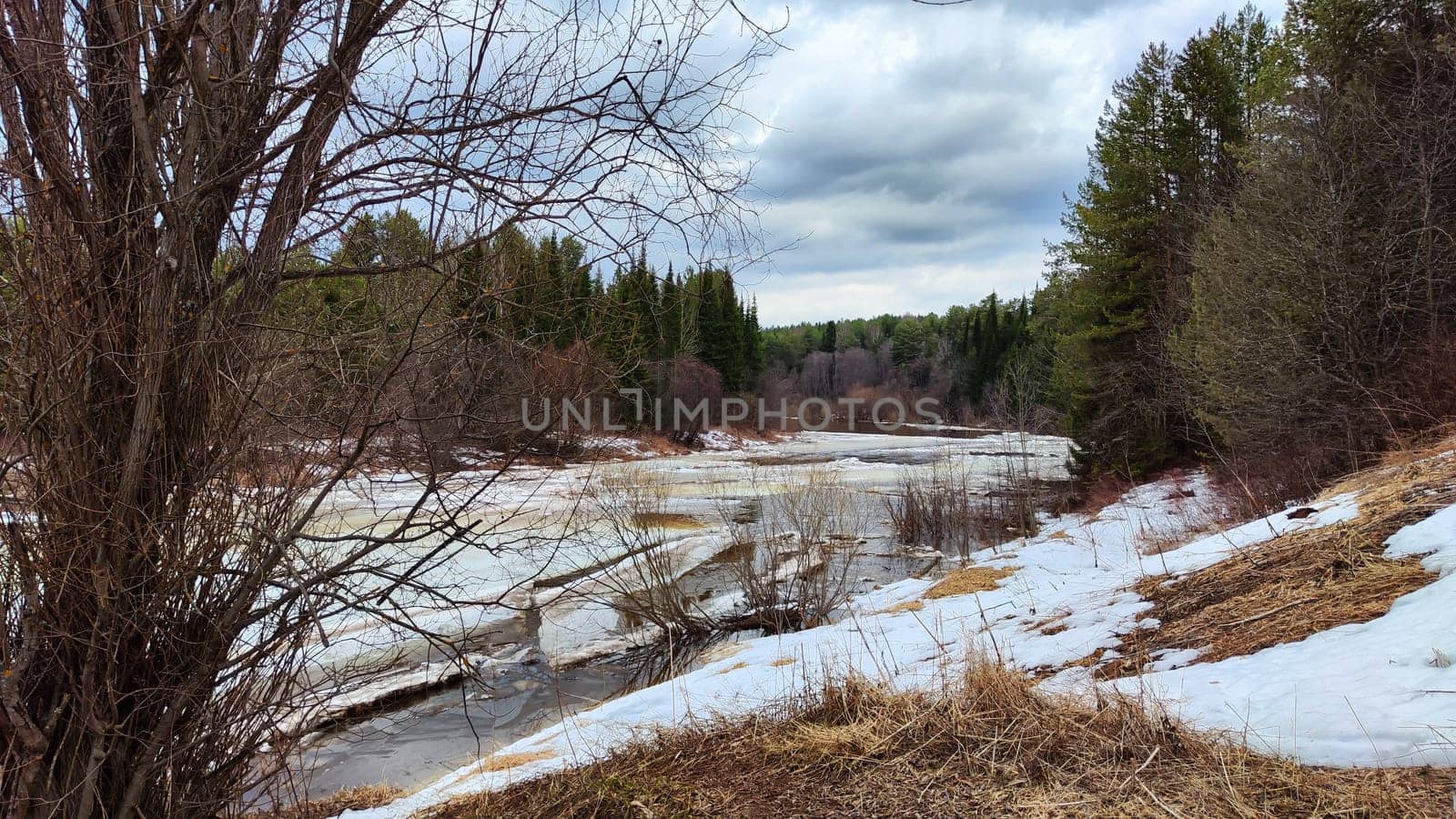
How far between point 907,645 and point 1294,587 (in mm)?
2802

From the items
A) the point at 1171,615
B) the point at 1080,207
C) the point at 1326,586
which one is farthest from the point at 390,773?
Result: the point at 1080,207

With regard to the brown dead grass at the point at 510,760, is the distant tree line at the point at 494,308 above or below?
above

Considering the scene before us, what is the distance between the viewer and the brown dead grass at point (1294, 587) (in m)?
3.42

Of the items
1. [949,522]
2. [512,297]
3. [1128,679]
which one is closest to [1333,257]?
[949,522]

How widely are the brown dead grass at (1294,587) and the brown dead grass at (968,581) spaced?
3.08 metres

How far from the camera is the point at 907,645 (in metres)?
5.96

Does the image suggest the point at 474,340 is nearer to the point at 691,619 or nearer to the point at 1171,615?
the point at 1171,615

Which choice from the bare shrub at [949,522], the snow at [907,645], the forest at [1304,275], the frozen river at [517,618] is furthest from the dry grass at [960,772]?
the bare shrub at [949,522]

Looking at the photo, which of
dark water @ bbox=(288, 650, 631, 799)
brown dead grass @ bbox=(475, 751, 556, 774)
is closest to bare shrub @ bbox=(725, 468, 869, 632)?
dark water @ bbox=(288, 650, 631, 799)

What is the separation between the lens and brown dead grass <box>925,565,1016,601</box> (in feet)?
26.9

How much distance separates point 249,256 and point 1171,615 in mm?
5093

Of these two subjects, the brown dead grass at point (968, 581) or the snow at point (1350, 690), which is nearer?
the snow at point (1350, 690)

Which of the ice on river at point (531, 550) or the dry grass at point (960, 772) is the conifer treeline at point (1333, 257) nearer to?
the ice on river at point (531, 550)

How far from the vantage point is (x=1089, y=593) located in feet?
19.5
